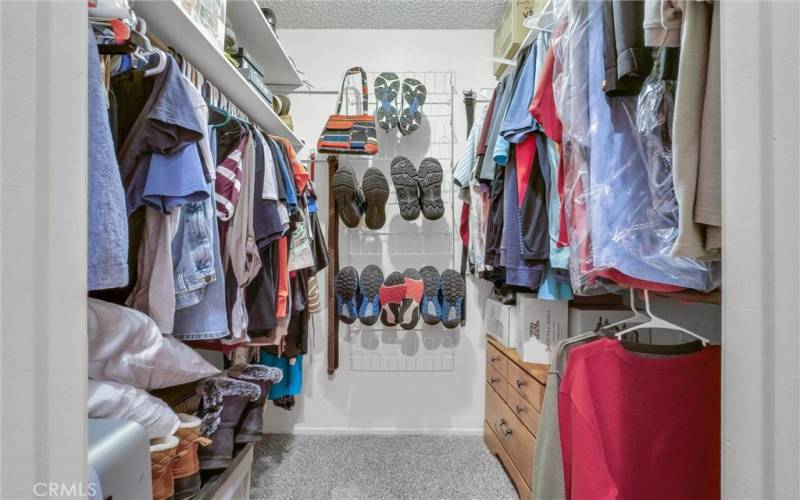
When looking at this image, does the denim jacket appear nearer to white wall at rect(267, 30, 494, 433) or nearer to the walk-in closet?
the walk-in closet

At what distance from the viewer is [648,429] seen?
30.1 inches

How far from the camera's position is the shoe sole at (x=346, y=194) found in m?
1.80

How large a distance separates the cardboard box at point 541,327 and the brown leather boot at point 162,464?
48.7 inches

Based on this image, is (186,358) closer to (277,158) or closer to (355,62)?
(277,158)

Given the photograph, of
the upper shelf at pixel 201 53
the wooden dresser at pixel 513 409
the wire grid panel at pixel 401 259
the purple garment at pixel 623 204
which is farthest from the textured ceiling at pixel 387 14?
the wooden dresser at pixel 513 409

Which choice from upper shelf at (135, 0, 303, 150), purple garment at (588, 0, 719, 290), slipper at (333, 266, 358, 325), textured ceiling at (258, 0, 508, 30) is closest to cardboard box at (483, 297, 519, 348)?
slipper at (333, 266, 358, 325)

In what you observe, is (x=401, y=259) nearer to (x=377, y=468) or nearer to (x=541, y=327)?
(x=541, y=327)

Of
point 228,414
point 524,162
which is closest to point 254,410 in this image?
point 228,414

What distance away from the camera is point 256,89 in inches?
57.7

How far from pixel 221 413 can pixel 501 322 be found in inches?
49.8

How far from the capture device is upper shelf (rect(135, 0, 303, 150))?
0.92 metres

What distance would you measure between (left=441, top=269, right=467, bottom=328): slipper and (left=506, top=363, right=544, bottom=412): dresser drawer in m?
0.39

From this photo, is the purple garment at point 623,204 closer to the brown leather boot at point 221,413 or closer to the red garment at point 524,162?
the red garment at point 524,162

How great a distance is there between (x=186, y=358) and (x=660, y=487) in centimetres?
117
